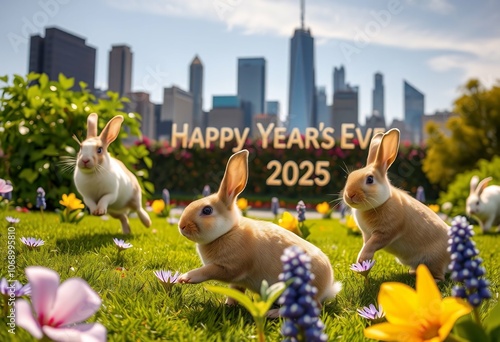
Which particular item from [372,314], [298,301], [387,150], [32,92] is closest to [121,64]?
[32,92]

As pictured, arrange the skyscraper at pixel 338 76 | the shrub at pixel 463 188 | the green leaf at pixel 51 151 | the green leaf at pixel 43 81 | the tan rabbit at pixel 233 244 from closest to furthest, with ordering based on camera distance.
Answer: the tan rabbit at pixel 233 244, the green leaf at pixel 51 151, the green leaf at pixel 43 81, the shrub at pixel 463 188, the skyscraper at pixel 338 76

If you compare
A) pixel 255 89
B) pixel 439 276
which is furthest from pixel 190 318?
pixel 255 89

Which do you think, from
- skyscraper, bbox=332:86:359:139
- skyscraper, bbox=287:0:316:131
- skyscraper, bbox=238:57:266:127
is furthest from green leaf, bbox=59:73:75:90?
skyscraper, bbox=238:57:266:127

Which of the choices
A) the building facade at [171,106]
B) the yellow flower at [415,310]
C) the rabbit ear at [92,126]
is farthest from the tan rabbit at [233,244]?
the building facade at [171,106]

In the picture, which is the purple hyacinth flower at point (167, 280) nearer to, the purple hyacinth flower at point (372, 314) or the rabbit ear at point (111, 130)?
the purple hyacinth flower at point (372, 314)

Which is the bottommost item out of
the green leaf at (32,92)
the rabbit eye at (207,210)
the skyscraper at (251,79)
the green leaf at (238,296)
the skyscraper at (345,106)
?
the green leaf at (238,296)

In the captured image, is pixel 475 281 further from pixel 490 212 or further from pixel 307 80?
pixel 307 80

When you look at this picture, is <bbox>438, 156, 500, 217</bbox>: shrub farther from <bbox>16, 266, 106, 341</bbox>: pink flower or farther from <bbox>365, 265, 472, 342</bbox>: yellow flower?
Answer: <bbox>16, 266, 106, 341</bbox>: pink flower

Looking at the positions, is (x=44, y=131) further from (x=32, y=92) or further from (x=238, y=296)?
(x=238, y=296)
